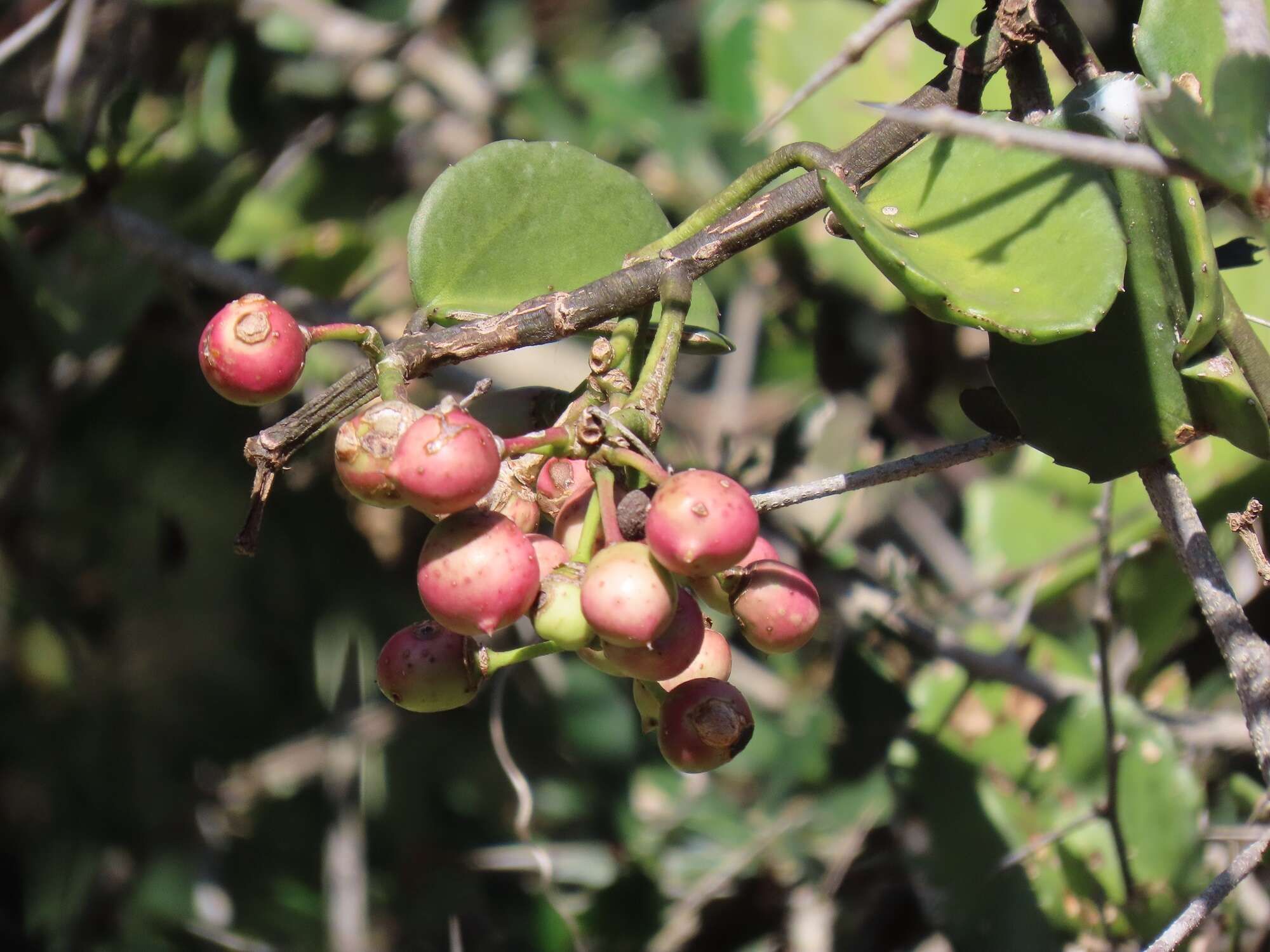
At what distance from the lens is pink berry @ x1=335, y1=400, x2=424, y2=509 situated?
30.5 inches

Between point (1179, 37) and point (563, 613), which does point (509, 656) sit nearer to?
point (563, 613)

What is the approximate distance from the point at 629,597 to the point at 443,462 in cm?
14

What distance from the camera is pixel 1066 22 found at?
983 mm

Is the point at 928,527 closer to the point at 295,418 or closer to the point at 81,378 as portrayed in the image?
the point at 81,378

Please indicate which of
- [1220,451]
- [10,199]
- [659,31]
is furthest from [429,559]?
[659,31]

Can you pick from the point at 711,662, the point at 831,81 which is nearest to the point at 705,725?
the point at 711,662

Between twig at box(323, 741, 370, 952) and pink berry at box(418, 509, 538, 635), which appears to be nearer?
pink berry at box(418, 509, 538, 635)

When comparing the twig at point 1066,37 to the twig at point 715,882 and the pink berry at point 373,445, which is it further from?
the twig at point 715,882

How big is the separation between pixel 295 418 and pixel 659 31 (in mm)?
2616

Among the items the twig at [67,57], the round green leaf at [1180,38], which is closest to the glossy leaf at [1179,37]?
the round green leaf at [1180,38]

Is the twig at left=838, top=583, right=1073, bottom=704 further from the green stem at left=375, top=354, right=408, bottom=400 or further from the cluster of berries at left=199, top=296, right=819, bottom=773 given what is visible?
the green stem at left=375, top=354, right=408, bottom=400

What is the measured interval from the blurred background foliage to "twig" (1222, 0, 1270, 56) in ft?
2.31

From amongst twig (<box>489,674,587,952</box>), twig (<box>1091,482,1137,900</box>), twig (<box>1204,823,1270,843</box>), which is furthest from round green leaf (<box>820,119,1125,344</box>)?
twig (<box>489,674,587,952</box>)

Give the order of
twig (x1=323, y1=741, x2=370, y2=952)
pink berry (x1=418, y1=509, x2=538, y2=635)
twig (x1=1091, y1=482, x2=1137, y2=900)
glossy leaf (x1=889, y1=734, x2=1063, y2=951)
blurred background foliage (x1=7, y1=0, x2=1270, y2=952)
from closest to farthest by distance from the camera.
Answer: pink berry (x1=418, y1=509, x2=538, y2=635)
twig (x1=1091, y1=482, x2=1137, y2=900)
glossy leaf (x1=889, y1=734, x2=1063, y2=951)
blurred background foliage (x1=7, y1=0, x2=1270, y2=952)
twig (x1=323, y1=741, x2=370, y2=952)
